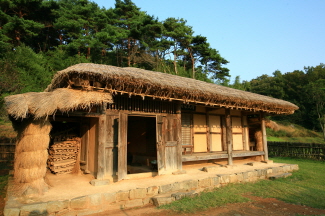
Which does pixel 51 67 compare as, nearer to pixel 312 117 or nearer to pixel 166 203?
pixel 166 203

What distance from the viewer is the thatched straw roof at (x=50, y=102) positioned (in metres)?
4.51

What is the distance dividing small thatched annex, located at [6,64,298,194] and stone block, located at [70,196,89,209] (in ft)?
3.29

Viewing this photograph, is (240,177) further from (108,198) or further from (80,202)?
(80,202)

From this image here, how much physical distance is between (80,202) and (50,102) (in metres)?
2.31

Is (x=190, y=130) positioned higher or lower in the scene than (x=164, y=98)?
lower

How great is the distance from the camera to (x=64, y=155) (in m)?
7.10

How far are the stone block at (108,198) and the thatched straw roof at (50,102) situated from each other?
2.18 meters

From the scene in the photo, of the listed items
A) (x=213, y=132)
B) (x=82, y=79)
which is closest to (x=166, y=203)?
(x=82, y=79)

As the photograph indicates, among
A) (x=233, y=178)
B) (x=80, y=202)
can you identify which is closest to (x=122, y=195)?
(x=80, y=202)

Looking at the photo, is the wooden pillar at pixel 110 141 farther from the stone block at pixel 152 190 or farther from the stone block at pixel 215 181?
the stone block at pixel 215 181

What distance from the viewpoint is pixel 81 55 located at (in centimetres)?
1814

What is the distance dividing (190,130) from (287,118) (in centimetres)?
3095

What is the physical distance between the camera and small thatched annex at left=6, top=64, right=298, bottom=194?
4.84 metres

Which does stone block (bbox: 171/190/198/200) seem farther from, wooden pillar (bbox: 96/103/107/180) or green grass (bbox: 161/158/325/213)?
wooden pillar (bbox: 96/103/107/180)
